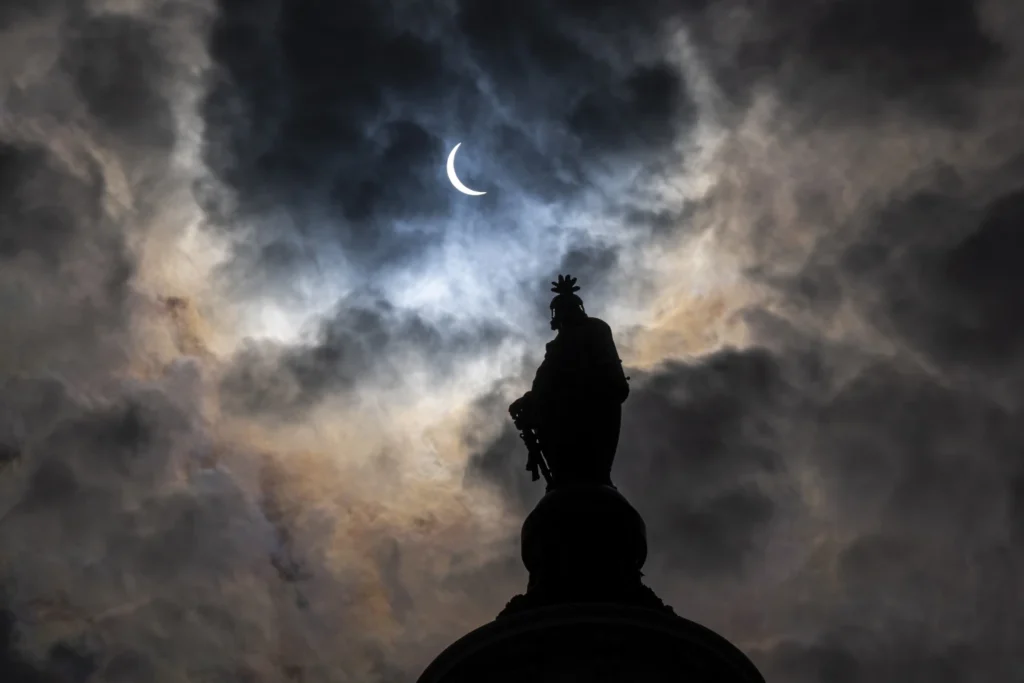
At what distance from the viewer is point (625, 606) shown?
13.8 metres

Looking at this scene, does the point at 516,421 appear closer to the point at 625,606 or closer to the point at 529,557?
the point at 529,557

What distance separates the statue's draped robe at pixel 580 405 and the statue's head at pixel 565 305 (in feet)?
2.53

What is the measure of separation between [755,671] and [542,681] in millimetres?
3018

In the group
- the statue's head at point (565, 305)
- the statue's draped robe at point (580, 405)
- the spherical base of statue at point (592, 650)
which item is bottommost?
the spherical base of statue at point (592, 650)

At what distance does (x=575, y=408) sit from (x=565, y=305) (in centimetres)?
287

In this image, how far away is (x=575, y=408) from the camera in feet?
61.0

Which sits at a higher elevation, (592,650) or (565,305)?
(565,305)

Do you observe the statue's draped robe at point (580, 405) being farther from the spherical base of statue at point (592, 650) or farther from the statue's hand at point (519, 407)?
the spherical base of statue at point (592, 650)

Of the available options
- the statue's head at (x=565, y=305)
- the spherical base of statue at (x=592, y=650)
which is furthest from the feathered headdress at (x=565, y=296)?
the spherical base of statue at (x=592, y=650)

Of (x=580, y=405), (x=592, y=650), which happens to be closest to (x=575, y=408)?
(x=580, y=405)

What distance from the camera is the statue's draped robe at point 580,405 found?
1828 centimetres

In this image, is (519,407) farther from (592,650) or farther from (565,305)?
(592,650)

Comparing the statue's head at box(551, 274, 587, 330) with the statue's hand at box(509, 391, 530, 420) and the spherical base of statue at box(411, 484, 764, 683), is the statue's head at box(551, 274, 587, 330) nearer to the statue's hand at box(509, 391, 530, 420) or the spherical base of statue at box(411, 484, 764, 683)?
the statue's hand at box(509, 391, 530, 420)

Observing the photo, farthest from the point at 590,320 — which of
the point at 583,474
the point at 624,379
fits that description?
the point at 583,474
